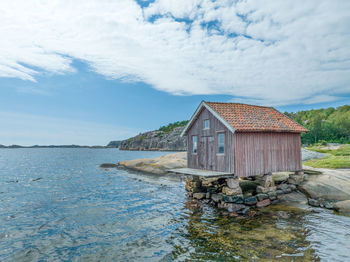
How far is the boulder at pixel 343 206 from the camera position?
1499 centimetres

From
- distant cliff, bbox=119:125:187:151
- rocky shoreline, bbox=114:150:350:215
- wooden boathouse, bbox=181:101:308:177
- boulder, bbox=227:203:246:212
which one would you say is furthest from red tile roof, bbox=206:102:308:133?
distant cliff, bbox=119:125:187:151

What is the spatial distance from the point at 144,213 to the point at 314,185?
14573 millimetres

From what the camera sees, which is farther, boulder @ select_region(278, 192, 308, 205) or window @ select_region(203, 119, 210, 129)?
window @ select_region(203, 119, 210, 129)

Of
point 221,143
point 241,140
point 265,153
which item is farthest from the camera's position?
point 265,153

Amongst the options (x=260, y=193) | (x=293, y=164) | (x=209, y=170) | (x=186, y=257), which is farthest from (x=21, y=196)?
(x=293, y=164)

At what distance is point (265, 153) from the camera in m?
17.8

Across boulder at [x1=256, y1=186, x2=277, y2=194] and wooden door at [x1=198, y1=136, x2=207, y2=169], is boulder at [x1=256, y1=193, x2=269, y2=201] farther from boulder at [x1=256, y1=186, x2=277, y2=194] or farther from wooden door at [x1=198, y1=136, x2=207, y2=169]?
wooden door at [x1=198, y1=136, x2=207, y2=169]

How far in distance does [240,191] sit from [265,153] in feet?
12.7

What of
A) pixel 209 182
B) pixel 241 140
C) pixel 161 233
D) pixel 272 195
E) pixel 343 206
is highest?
pixel 241 140

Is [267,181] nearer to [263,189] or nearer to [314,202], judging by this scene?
[263,189]

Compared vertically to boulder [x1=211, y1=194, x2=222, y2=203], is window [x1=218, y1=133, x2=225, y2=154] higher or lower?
higher

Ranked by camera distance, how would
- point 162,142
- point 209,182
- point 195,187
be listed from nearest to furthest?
point 195,187
point 209,182
point 162,142

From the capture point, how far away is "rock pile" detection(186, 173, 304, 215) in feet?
53.1

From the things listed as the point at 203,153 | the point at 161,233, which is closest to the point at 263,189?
the point at 203,153
